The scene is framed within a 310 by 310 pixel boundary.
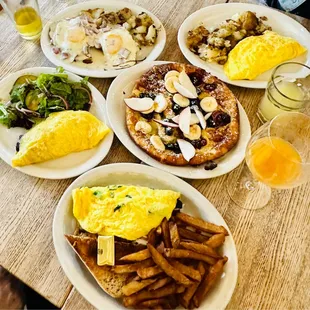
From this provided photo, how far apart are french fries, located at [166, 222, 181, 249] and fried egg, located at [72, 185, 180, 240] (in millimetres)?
50

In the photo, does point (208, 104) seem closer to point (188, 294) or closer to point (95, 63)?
point (95, 63)

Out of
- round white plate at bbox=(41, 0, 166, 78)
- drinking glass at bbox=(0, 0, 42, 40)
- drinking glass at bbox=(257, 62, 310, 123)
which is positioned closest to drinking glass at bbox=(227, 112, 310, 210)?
drinking glass at bbox=(257, 62, 310, 123)

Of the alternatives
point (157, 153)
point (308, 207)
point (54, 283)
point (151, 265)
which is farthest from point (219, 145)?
point (54, 283)

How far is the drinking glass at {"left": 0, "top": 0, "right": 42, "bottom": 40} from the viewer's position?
76.2 inches

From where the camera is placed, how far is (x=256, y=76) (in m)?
1.96

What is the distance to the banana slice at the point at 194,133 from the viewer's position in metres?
1.68

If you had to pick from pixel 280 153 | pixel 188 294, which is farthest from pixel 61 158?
pixel 280 153

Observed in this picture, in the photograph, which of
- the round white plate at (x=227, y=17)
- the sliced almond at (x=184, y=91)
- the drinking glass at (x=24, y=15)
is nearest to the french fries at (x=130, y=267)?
the sliced almond at (x=184, y=91)

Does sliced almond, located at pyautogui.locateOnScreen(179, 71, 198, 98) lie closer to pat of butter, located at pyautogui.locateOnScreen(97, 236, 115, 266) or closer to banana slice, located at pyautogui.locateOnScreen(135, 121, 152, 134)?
banana slice, located at pyautogui.locateOnScreen(135, 121, 152, 134)

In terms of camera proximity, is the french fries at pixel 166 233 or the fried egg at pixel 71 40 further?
the fried egg at pixel 71 40

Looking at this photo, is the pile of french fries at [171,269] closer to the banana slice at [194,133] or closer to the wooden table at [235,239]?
the wooden table at [235,239]

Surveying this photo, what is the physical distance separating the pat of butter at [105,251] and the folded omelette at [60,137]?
0.45 metres

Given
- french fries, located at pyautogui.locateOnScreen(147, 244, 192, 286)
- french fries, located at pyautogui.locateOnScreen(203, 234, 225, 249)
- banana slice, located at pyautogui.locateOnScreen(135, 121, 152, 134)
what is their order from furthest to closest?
banana slice, located at pyautogui.locateOnScreen(135, 121, 152, 134), french fries, located at pyautogui.locateOnScreen(203, 234, 225, 249), french fries, located at pyautogui.locateOnScreen(147, 244, 192, 286)

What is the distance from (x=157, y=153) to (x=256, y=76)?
0.71 m
